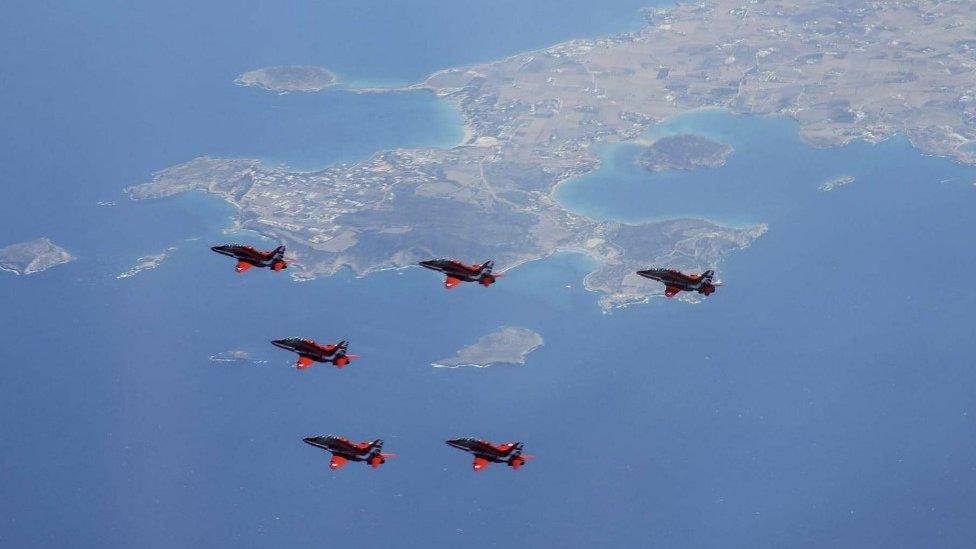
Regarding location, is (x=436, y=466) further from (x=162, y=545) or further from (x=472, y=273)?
(x=472, y=273)

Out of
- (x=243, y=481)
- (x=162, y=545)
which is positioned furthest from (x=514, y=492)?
(x=162, y=545)

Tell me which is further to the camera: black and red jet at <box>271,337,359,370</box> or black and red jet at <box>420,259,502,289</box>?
black and red jet at <box>420,259,502,289</box>

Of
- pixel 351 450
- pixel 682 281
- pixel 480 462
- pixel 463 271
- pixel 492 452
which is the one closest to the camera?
pixel 492 452

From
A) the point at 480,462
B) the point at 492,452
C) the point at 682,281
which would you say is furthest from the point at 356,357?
the point at 682,281

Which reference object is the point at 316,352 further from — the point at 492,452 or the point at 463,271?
the point at 492,452

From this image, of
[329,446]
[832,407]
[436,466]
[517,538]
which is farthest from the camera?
[832,407]

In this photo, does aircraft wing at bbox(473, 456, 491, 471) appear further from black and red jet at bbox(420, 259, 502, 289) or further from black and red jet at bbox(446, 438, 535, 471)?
black and red jet at bbox(420, 259, 502, 289)

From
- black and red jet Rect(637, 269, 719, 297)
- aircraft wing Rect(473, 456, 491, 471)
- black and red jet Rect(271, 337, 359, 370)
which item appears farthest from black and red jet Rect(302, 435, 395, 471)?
black and red jet Rect(637, 269, 719, 297)

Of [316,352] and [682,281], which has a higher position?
[682,281]
